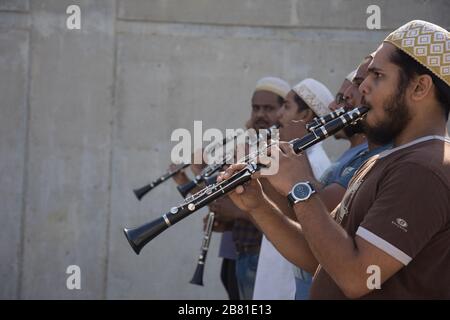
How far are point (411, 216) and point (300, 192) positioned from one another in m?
0.39

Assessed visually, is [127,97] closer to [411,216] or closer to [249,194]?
[249,194]

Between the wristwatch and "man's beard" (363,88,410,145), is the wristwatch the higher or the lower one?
the lower one

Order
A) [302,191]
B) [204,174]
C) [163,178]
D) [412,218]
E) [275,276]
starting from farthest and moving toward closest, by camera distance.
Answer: [163,178] → [204,174] → [275,276] → [302,191] → [412,218]

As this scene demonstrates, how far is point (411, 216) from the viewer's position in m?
2.30

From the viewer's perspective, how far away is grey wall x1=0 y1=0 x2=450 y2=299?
6.52 m

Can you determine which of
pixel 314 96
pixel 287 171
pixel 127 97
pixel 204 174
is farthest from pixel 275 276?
pixel 127 97

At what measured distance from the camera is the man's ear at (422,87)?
2.55 metres

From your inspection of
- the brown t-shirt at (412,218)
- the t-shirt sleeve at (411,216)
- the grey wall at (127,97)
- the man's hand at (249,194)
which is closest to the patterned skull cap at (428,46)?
the brown t-shirt at (412,218)

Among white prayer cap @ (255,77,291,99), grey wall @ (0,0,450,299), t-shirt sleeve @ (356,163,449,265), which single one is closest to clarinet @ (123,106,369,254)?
→ t-shirt sleeve @ (356,163,449,265)

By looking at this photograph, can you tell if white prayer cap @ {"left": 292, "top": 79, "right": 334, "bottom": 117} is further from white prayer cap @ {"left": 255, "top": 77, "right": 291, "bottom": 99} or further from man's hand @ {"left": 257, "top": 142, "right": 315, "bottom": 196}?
man's hand @ {"left": 257, "top": 142, "right": 315, "bottom": 196}

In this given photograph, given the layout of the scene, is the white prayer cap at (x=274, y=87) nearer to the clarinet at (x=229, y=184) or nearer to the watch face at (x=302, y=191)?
the clarinet at (x=229, y=184)

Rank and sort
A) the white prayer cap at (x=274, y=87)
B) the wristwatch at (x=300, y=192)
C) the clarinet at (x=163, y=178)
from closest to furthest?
the wristwatch at (x=300, y=192)
the white prayer cap at (x=274, y=87)
the clarinet at (x=163, y=178)

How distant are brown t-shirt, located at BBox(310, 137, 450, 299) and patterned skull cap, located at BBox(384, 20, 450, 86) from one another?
Result: 24cm

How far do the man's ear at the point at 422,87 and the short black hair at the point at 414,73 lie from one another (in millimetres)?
13
